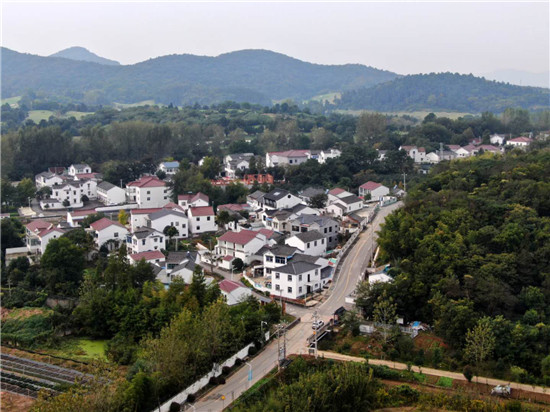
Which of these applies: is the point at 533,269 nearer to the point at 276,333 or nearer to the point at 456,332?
the point at 456,332

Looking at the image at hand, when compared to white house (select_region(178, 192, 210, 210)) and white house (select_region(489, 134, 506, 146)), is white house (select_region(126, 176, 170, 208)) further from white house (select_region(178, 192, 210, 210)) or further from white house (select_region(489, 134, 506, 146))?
white house (select_region(489, 134, 506, 146))

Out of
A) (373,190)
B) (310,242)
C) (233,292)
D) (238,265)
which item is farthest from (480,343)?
(373,190)

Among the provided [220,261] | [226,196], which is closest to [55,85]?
[226,196]

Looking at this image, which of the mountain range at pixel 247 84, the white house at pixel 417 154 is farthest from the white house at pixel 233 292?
the mountain range at pixel 247 84

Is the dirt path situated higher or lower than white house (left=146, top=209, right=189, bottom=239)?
lower

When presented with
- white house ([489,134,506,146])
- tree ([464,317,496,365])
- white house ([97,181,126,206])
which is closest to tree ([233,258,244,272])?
tree ([464,317,496,365])

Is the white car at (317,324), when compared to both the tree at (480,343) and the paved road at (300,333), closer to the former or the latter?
the paved road at (300,333)

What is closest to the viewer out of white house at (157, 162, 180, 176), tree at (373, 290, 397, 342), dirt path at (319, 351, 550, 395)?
dirt path at (319, 351, 550, 395)

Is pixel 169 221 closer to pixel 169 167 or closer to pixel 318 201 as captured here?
pixel 318 201
